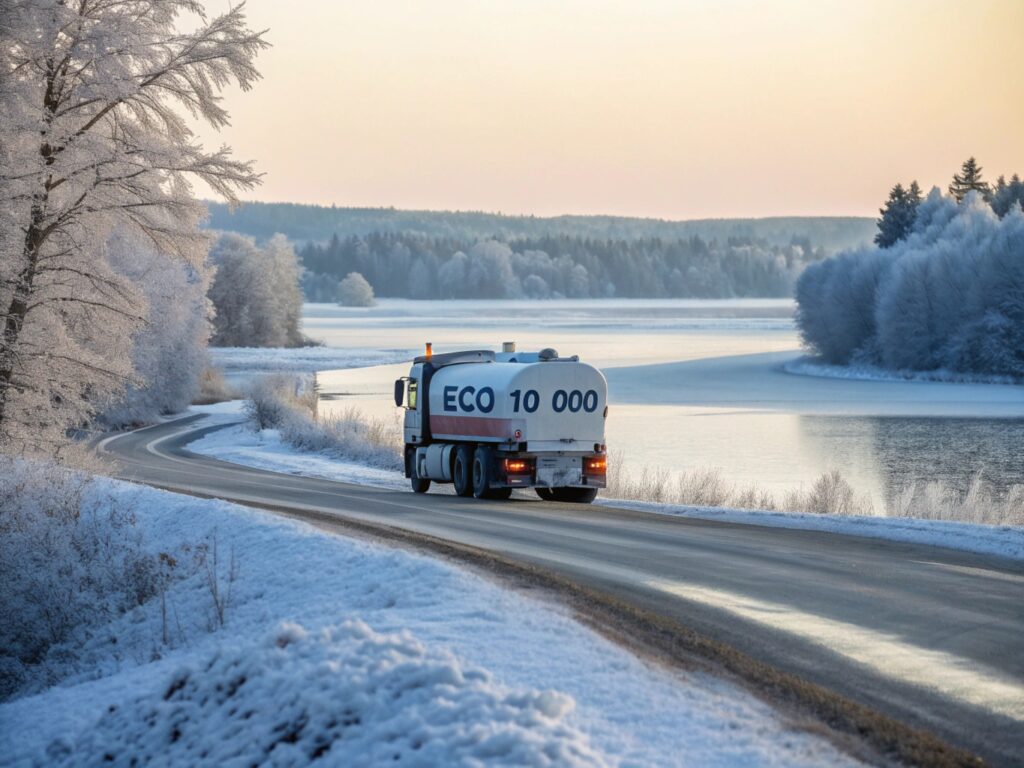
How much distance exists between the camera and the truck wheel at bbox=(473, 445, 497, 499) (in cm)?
2631

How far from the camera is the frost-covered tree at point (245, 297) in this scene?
393 ft

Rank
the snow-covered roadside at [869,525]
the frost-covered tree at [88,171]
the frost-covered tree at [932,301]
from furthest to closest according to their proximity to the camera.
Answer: the frost-covered tree at [932,301], the frost-covered tree at [88,171], the snow-covered roadside at [869,525]

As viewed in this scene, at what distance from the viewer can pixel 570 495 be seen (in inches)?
1086

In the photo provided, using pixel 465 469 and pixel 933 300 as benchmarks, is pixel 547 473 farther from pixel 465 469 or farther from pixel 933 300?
pixel 933 300

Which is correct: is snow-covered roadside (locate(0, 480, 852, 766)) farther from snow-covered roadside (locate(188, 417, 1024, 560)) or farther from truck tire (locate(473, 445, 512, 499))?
truck tire (locate(473, 445, 512, 499))

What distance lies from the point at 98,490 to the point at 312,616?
1144cm

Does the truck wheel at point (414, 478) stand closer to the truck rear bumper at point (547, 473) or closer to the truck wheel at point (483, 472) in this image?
the truck wheel at point (483, 472)

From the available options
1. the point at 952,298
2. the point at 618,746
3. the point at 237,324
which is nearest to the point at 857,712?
the point at 618,746

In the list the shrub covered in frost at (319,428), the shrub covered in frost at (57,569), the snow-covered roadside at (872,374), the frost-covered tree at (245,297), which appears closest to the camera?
the shrub covered in frost at (57,569)

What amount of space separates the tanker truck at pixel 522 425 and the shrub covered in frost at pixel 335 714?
51.1 feet

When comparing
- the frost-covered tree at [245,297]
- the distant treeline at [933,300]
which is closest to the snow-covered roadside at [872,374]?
the distant treeline at [933,300]

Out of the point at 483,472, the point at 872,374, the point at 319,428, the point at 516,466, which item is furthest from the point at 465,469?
the point at 872,374

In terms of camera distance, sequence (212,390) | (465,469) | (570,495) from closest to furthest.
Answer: (465,469)
(570,495)
(212,390)

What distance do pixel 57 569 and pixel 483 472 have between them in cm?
1119
